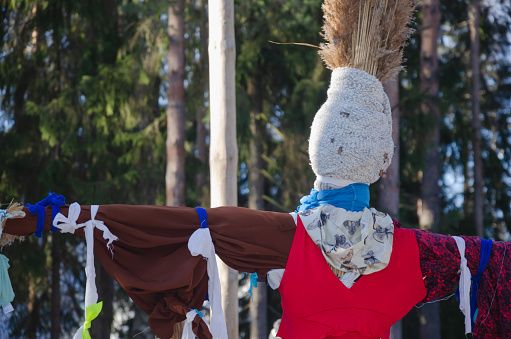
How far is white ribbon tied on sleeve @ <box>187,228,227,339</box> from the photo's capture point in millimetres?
3141

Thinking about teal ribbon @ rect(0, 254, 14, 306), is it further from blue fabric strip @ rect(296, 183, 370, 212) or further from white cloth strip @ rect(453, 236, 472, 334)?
white cloth strip @ rect(453, 236, 472, 334)

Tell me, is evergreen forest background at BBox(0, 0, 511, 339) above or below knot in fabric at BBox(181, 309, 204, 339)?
above

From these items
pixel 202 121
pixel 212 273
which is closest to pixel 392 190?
pixel 202 121

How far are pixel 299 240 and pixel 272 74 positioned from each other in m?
7.78

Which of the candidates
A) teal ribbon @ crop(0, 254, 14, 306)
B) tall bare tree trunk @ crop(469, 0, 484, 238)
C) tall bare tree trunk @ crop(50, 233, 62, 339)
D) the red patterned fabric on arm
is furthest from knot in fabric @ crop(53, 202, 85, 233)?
tall bare tree trunk @ crop(469, 0, 484, 238)

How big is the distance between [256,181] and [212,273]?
7.17 metres

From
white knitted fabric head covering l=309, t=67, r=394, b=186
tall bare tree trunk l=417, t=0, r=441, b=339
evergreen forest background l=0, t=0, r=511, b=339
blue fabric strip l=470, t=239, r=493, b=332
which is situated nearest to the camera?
white knitted fabric head covering l=309, t=67, r=394, b=186

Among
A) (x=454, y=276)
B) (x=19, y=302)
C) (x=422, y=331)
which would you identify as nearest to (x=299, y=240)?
(x=454, y=276)

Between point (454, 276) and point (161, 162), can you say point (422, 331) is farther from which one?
point (454, 276)

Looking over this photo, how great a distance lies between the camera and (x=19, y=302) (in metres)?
9.65

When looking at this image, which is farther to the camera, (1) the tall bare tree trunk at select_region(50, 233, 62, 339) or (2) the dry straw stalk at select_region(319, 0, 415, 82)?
(1) the tall bare tree trunk at select_region(50, 233, 62, 339)

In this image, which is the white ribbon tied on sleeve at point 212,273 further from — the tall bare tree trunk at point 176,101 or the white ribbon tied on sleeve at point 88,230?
the tall bare tree trunk at point 176,101

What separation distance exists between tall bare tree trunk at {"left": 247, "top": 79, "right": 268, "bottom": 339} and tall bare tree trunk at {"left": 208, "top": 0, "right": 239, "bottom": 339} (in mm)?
5424

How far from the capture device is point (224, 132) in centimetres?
464
